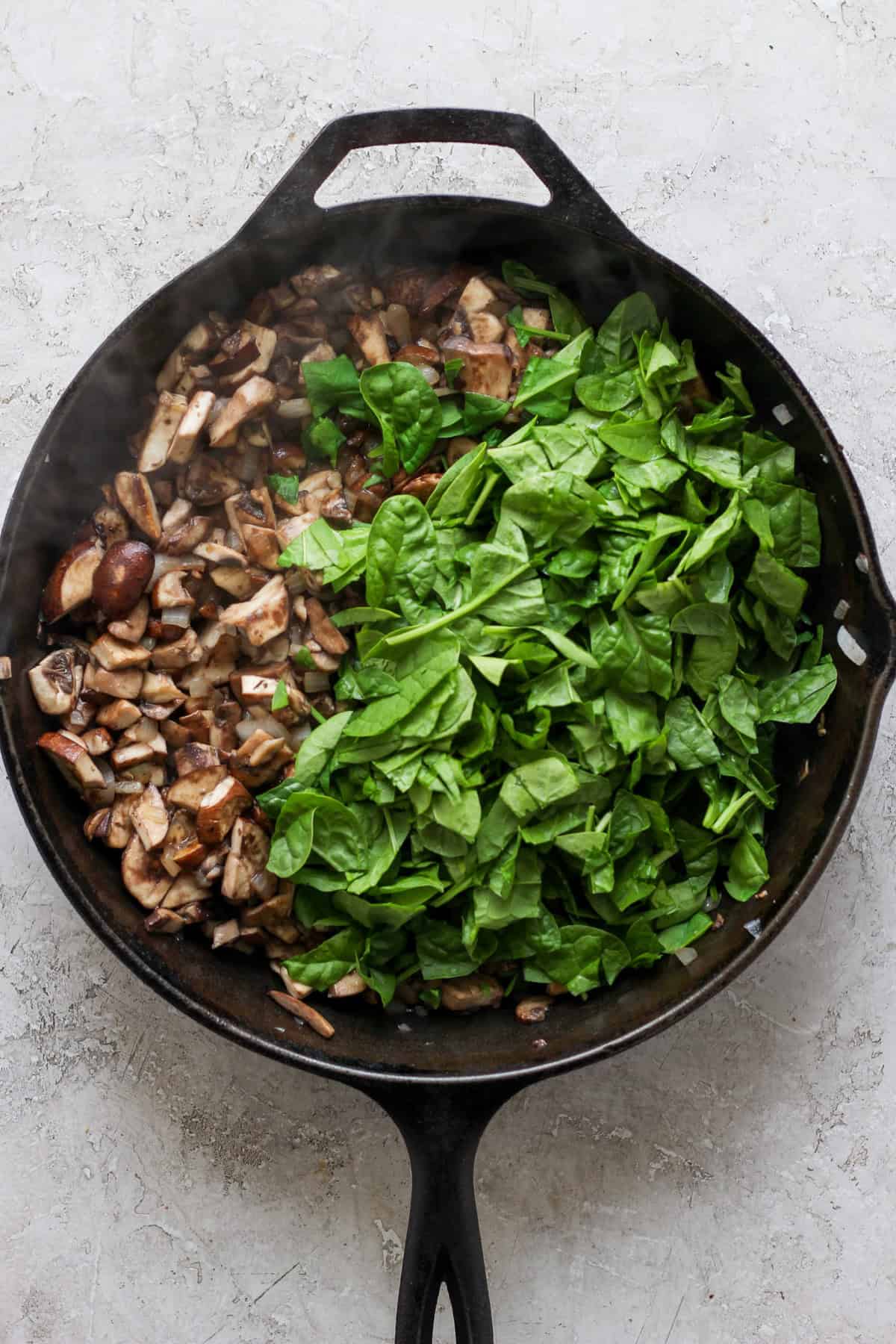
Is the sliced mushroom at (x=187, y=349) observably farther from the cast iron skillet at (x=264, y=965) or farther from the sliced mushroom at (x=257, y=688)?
the sliced mushroom at (x=257, y=688)

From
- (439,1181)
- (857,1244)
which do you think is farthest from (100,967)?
(857,1244)

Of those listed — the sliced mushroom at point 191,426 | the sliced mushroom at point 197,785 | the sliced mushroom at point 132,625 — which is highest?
the sliced mushroom at point 191,426

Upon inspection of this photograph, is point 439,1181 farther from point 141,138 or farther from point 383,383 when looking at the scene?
point 141,138

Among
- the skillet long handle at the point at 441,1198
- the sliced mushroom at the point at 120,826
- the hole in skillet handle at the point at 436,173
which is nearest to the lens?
the skillet long handle at the point at 441,1198

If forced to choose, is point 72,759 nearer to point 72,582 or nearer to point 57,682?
point 57,682

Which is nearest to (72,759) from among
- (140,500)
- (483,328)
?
(140,500)

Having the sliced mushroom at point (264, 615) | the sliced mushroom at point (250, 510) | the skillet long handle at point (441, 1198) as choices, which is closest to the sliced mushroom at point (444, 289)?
the sliced mushroom at point (250, 510)

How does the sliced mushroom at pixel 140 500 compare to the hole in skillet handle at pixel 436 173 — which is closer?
A: the sliced mushroom at pixel 140 500
